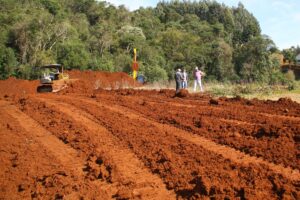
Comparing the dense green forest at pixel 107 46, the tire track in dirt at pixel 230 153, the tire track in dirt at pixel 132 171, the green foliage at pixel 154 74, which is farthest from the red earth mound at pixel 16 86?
the tire track in dirt at pixel 230 153

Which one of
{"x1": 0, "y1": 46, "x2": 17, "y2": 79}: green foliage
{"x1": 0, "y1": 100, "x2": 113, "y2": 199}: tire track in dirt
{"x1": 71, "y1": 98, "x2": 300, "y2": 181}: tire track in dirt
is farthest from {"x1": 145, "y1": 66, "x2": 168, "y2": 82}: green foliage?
{"x1": 71, "y1": 98, "x2": 300, "y2": 181}: tire track in dirt

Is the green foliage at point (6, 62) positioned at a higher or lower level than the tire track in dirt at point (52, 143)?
higher

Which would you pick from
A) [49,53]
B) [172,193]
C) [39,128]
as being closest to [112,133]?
[39,128]

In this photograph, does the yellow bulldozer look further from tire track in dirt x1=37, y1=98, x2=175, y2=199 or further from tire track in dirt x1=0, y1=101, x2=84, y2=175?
tire track in dirt x1=37, y1=98, x2=175, y2=199

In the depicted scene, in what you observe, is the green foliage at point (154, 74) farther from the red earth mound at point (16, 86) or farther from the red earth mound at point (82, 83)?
the red earth mound at point (16, 86)

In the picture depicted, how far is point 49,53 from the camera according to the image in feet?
124

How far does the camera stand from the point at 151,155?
8086 millimetres

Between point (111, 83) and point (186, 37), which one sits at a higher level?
point (186, 37)

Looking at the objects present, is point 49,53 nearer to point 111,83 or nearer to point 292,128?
point 111,83

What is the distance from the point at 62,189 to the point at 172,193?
1.80m

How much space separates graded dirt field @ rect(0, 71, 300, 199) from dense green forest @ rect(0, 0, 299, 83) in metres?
23.9

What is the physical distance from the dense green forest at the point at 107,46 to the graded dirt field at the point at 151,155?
23897mm

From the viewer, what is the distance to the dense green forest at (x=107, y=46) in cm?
3769

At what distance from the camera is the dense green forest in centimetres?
3769
